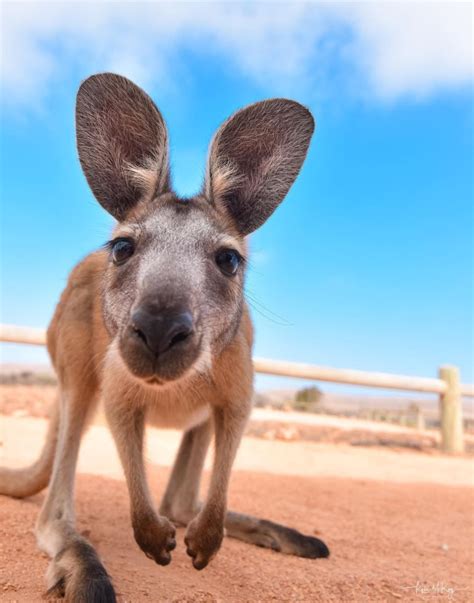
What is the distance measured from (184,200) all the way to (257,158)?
0.41 m

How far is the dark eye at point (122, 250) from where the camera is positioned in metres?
2.57

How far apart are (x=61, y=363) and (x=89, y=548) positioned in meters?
1.02

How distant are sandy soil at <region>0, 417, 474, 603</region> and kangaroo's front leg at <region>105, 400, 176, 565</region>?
0.13m

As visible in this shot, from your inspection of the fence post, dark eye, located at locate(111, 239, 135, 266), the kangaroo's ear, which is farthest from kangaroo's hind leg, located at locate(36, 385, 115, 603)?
the fence post

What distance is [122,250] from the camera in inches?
102

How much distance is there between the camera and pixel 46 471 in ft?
11.5

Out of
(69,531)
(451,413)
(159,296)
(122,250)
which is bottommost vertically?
(69,531)

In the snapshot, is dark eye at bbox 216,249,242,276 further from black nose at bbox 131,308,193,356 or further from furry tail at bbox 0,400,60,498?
furry tail at bbox 0,400,60,498

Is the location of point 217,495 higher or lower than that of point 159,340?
lower

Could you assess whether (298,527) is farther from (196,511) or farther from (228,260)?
(228,260)

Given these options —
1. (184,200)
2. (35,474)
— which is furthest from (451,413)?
(184,200)

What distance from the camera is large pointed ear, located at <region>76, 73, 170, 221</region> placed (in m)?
2.74

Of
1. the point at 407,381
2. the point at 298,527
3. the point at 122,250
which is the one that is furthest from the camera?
the point at 407,381

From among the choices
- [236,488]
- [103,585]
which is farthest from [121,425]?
[236,488]
